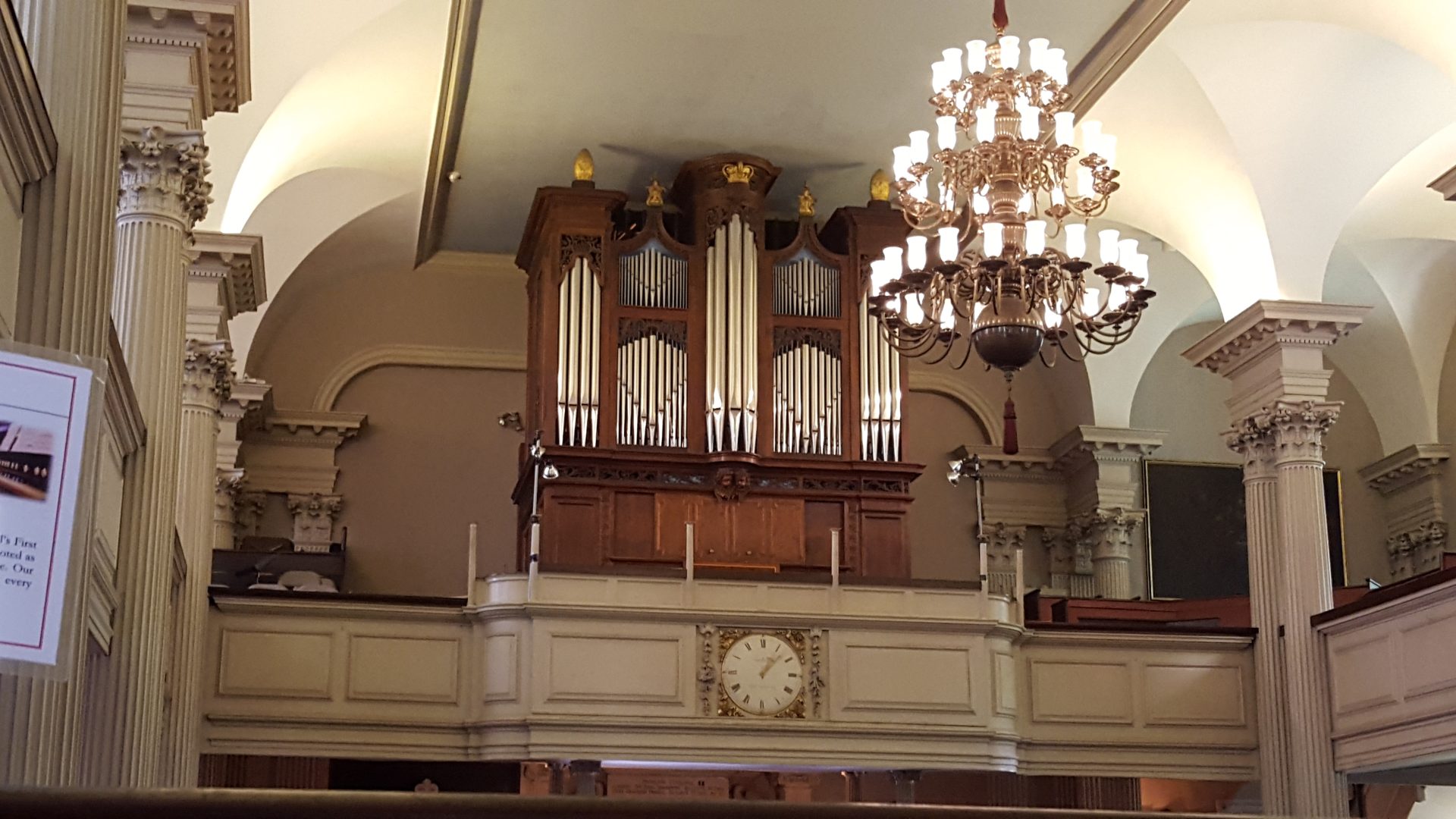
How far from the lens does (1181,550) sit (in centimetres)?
1805

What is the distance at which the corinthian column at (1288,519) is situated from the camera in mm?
12922

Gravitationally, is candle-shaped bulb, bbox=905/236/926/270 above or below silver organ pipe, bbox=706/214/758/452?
below

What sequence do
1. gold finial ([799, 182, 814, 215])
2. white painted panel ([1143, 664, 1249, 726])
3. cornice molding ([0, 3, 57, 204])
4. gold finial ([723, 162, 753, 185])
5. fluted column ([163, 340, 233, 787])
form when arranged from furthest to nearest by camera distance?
1. gold finial ([799, 182, 814, 215])
2. gold finial ([723, 162, 753, 185])
3. white painted panel ([1143, 664, 1249, 726])
4. fluted column ([163, 340, 233, 787])
5. cornice molding ([0, 3, 57, 204])

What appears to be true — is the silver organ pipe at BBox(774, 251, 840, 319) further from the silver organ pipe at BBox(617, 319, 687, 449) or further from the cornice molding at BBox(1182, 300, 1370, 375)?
the cornice molding at BBox(1182, 300, 1370, 375)

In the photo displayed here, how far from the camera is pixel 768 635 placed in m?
12.3

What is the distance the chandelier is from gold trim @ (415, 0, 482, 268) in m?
3.92

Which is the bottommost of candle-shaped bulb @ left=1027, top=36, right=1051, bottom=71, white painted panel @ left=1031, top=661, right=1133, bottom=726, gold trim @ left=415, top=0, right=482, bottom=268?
white painted panel @ left=1031, top=661, right=1133, bottom=726

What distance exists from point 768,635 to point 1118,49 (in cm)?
480

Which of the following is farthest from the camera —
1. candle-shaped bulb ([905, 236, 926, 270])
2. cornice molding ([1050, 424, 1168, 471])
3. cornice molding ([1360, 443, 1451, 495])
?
cornice molding ([1050, 424, 1168, 471])

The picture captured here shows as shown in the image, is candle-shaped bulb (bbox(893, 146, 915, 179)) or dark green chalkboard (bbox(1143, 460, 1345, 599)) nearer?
candle-shaped bulb (bbox(893, 146, 915, 179))

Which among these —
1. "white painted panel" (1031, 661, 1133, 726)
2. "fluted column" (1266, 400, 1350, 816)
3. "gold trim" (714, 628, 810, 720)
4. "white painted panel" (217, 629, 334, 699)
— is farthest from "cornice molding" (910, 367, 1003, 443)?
"white painted panel" (217, 629, 334, 699)

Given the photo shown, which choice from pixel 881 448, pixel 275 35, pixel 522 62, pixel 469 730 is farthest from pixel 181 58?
pixel 881 448

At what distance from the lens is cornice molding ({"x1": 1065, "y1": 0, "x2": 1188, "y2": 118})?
11.9 metres

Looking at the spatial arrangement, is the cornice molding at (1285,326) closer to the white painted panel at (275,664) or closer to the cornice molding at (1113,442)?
the cornice molding at (1113,442)
